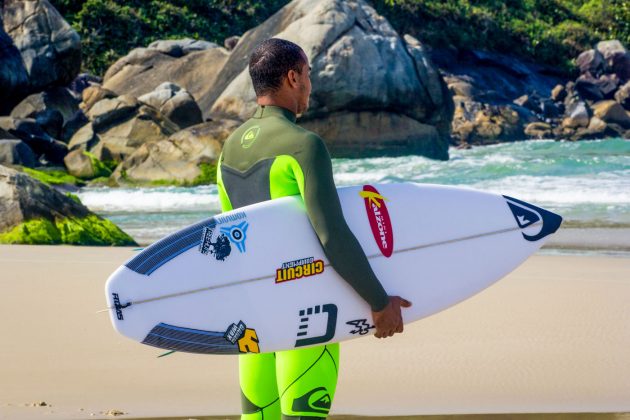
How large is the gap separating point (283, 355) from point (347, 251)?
0.36 m

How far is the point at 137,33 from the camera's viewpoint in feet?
124

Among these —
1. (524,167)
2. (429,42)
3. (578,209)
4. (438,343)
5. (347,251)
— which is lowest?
(429,42)

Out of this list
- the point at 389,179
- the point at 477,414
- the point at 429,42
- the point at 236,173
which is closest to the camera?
the point at 236,173

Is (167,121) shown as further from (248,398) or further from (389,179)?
(248,398)

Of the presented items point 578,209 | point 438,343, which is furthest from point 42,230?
point 578,209

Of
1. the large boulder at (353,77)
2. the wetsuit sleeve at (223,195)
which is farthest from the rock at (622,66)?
the wetsuit sleeve at (223,195)

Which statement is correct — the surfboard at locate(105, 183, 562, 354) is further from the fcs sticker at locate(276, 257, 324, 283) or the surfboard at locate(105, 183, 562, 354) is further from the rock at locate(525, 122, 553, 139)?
the rock at locate(525, 122, 553, 139)

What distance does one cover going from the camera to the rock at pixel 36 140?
20.2 m

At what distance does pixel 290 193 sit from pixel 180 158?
53.2 feet

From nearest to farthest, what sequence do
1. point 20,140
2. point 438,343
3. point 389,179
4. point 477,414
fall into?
point 477,414 < point 438,343 < point 20,140 < point 389,179

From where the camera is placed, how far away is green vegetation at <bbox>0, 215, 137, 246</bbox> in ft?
28.5

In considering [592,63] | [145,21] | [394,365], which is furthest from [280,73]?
[592,63]

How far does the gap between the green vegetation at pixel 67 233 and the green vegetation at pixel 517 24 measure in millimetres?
38959

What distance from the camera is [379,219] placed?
2924 millimetres
